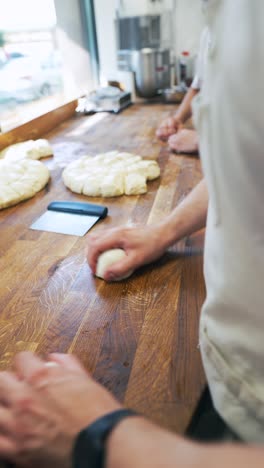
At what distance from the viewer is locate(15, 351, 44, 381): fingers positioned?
0.44 meters

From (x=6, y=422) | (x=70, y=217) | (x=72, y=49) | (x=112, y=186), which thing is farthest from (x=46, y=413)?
(x=72, y=49)

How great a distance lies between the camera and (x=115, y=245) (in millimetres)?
761

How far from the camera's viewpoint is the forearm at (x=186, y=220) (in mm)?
753

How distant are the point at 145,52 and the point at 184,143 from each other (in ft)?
4.33

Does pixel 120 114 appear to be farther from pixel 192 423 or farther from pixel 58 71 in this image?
pixel 192 423

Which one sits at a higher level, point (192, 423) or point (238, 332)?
point (238, 332)

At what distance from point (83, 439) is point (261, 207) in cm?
29

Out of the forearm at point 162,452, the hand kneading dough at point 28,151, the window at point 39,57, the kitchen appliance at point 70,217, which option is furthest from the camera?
the window at point 39,57

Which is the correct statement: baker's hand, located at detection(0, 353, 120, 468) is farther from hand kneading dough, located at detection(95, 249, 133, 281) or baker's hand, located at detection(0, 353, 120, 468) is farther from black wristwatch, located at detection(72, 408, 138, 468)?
hand kneading dough, located at detection(95, 249, 133, 281)

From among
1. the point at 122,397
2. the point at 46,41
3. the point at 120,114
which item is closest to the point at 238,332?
the point at 122,397

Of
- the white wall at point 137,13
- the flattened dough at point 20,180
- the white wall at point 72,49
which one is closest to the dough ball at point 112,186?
the flattened dough at point 20,180

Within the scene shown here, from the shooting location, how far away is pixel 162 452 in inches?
12.6

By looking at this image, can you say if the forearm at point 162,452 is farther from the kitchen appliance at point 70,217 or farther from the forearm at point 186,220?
the kitchen appliance at point 70,217

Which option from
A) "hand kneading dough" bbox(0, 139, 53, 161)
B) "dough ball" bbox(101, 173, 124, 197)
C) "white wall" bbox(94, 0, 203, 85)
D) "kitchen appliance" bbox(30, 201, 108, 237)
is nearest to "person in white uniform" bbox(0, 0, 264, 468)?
"kitchen appliance" bbox(30, 201, 108, 237)
